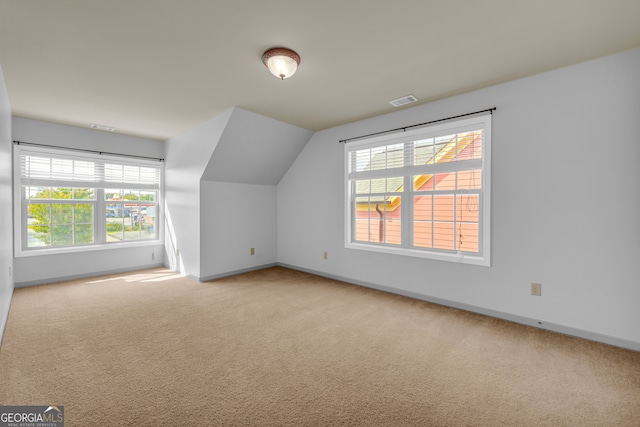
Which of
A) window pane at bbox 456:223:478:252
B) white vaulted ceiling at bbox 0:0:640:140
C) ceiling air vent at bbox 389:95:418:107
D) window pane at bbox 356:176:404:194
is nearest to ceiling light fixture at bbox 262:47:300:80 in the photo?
white vaulted ceiling at bbox 0:0:640:140

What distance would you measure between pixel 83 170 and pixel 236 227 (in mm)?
2670

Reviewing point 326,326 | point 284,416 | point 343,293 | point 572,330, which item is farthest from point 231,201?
point 572,330

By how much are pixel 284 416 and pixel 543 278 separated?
2771mm

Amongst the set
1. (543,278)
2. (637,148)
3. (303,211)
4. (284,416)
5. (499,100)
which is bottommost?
(284,416)

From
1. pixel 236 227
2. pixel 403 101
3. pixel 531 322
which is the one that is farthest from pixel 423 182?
pixel 236 227

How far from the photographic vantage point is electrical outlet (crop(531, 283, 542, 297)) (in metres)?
2.82

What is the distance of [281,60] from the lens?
2.36 metres

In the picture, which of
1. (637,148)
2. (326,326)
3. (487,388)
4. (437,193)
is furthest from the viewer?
(437,193)

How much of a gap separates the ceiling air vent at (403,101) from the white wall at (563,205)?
0.25 meters

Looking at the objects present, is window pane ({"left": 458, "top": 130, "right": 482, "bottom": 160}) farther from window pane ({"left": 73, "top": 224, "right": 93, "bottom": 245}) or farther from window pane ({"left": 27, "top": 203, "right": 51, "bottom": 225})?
window pane ({"left": 27, "top": 203, "right": 51, "bottom": 225})

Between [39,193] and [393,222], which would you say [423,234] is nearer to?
[393,222]

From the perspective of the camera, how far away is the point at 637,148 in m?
2.35

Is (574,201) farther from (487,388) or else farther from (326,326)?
(326,326)

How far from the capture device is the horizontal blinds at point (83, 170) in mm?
4227
